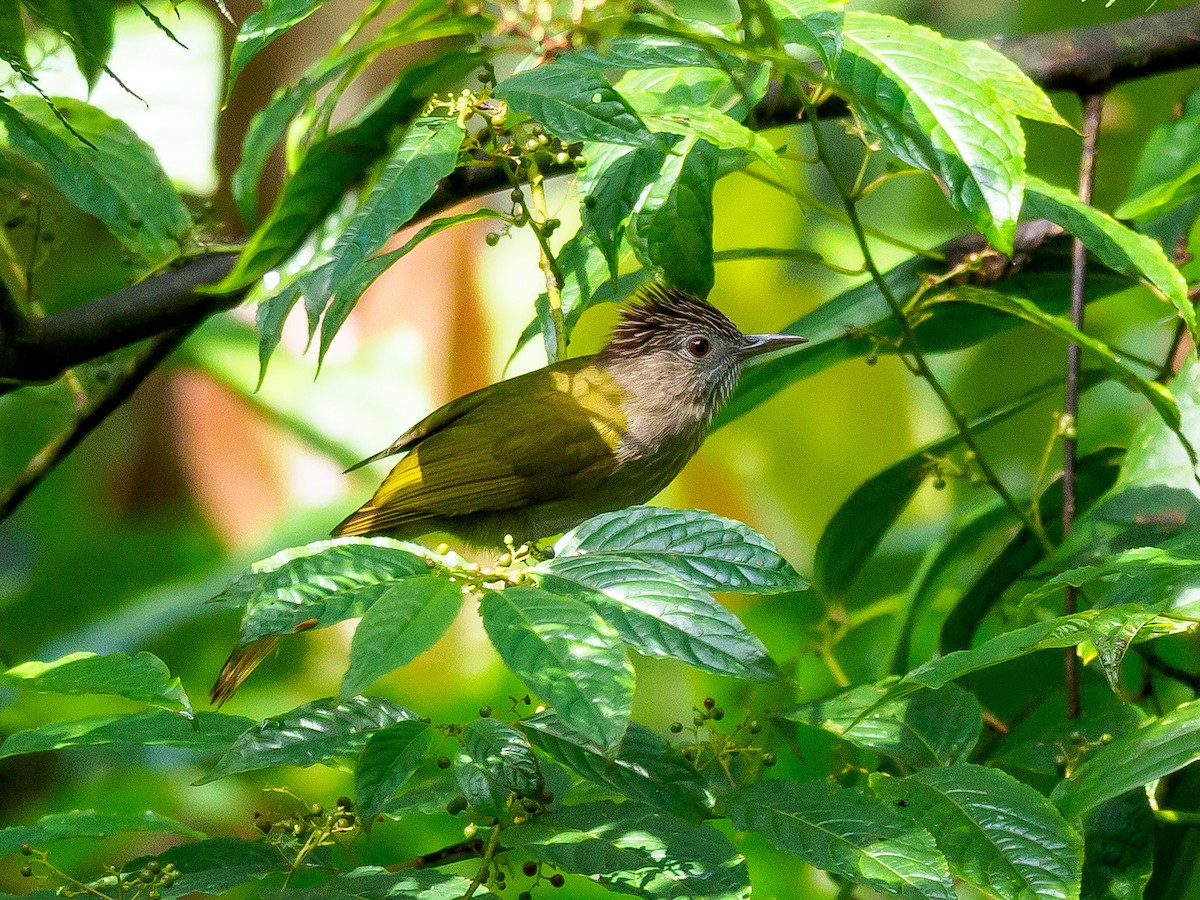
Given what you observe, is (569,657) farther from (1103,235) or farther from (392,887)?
(1103,235)

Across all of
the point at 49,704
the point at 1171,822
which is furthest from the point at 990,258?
the point at 49,704

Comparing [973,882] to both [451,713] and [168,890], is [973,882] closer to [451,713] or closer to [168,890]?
[168,890]

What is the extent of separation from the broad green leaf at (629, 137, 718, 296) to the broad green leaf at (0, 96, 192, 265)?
83cm

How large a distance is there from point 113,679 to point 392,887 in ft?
1.04

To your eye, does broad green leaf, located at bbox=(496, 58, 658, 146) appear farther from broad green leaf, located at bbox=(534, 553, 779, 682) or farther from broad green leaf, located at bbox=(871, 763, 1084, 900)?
broad green leaf, located at bbox=(871, 763, 1084, 900)

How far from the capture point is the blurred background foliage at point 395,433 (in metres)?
3.14

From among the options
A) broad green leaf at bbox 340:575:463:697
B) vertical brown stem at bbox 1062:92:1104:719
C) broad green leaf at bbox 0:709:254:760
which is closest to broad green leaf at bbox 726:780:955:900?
broad green leaf at bbox 340:575:463:697

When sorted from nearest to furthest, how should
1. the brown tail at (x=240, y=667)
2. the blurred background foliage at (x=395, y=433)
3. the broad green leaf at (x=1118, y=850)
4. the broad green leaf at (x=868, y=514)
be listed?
the broad green leaf at (x=1118, y=850) < the brown tail at (x=240, y=667) < the broad green leaf at (x=868, y=514) < the blurred background foliage at (x=395, y=433)

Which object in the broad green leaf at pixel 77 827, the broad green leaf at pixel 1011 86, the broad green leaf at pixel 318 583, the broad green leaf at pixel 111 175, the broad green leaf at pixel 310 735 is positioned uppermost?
the broad green leaf at pixel 111 175

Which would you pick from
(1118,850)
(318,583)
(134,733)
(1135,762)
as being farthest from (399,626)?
(1118,850)

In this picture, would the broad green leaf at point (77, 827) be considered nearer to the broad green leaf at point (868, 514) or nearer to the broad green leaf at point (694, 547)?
the broad green leaf at point (694, 547)

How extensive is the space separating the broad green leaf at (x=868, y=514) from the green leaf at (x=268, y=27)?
1298mm

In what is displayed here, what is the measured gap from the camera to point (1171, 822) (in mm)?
1419

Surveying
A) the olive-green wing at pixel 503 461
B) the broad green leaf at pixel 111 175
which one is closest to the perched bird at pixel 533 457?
the olive-green wing at pixel 503 461
